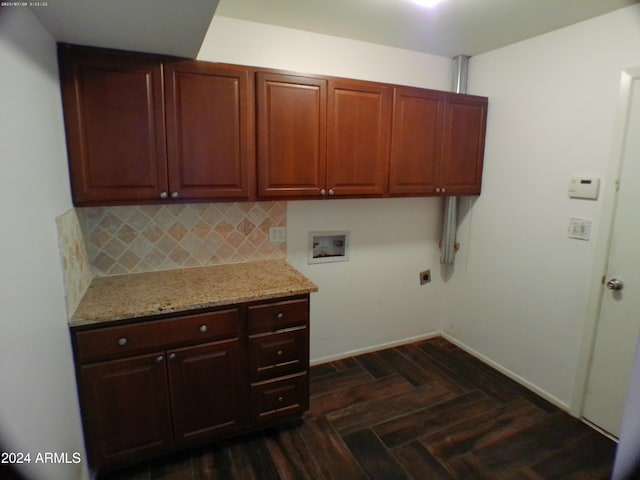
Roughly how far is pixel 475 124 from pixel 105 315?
2.66 m

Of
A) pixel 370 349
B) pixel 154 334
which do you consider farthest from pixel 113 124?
pixel 370 349

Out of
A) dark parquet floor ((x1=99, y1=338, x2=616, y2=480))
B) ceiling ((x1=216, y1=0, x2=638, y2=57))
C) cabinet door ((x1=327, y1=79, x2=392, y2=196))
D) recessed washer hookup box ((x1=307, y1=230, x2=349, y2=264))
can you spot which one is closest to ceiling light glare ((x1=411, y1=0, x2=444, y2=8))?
ceiling ((x1=216, y1=0, x2=638, y2=57))

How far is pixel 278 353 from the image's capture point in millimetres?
2004

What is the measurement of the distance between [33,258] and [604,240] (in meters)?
2.73

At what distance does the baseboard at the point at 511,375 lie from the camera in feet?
7.82

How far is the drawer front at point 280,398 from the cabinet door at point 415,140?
138cm

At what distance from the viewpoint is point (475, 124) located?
2.67 metres

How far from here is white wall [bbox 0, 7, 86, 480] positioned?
3.19ft

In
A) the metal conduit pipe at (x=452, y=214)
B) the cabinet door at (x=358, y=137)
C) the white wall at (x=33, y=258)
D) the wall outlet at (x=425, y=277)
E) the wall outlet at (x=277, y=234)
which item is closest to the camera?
the white wall at (x=33, y=258)

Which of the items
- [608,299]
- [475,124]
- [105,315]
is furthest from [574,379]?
[105,315]

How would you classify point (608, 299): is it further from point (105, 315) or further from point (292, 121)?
point (105, 315)

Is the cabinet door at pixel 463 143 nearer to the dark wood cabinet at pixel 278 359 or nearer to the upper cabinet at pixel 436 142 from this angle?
the upper cabinet at pixel 436 142

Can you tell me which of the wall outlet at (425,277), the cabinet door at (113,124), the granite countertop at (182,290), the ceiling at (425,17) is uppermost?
the ceiling at (425,17)

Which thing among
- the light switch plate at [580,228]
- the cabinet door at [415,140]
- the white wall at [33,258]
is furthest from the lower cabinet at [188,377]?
the light switch plate at [580,228]
